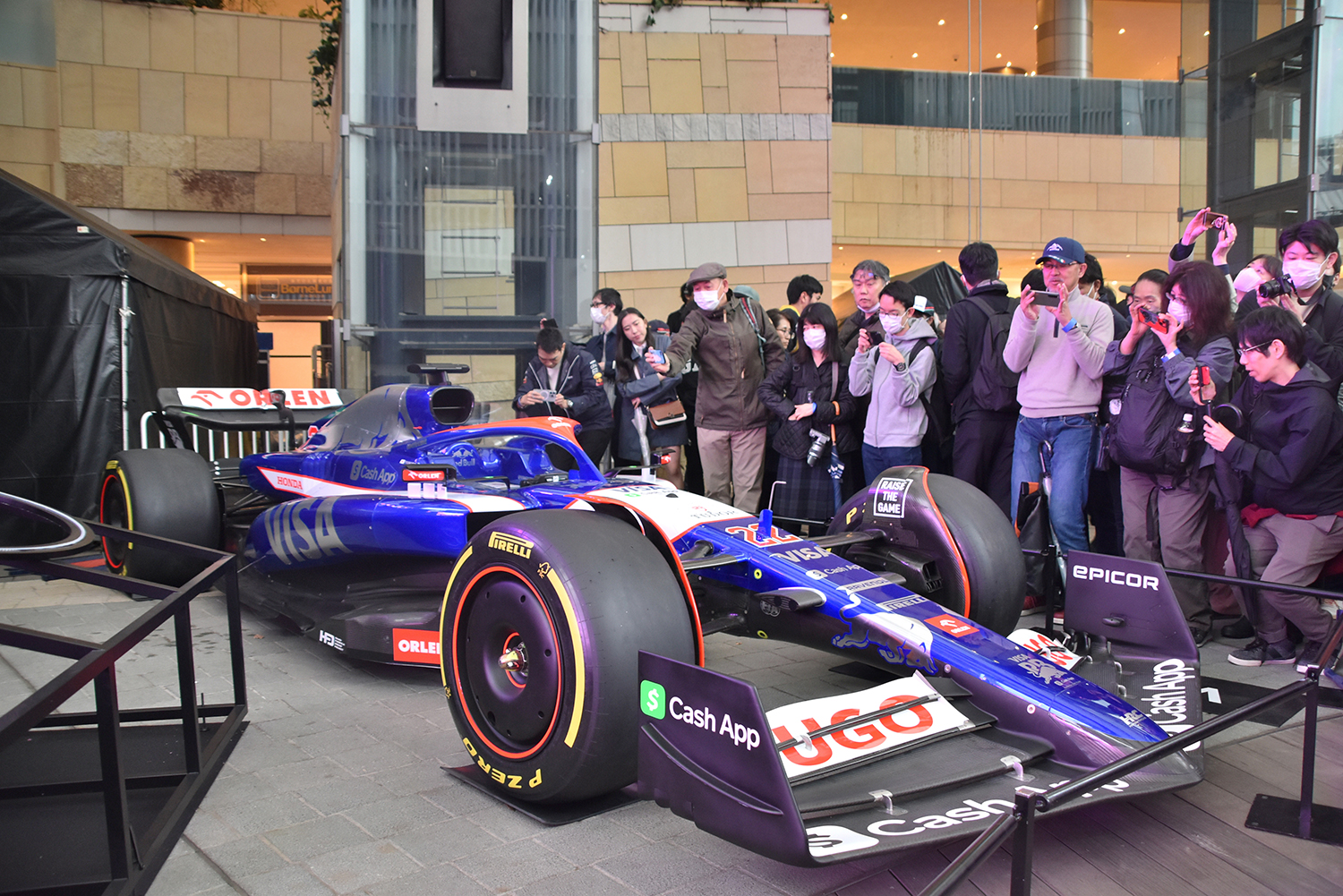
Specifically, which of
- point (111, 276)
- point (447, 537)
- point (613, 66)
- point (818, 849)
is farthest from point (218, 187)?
point (818, 849)

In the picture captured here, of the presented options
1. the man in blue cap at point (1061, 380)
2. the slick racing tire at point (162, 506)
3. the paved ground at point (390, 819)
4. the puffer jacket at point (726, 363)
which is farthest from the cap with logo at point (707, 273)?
the slick racing tire at point (162, 506)

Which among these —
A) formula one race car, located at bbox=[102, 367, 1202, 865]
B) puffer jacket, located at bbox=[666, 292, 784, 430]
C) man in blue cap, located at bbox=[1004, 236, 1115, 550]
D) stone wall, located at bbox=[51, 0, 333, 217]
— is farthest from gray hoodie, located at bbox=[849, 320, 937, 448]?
stone wall, located at bbox=[51, 0, 333, 217]

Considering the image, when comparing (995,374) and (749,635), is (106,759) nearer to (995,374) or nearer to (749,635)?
(749,635)

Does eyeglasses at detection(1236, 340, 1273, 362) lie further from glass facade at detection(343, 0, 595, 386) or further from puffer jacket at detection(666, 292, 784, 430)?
glass facade at detection(343, 0, 595, 386)

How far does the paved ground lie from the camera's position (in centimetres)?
236

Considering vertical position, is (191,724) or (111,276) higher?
(111,276)

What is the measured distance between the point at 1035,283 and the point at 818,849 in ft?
13.8

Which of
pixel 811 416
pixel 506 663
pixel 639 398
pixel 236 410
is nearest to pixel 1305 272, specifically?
pixel 811 416

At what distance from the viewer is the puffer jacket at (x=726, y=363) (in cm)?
639

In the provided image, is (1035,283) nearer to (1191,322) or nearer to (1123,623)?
(1191,322)

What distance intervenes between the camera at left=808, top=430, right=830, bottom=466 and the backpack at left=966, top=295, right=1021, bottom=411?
99 cm

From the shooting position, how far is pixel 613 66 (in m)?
11.3

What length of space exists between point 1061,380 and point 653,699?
3.40 meters

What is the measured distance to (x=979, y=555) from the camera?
3.66 meters
